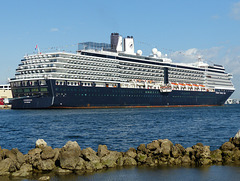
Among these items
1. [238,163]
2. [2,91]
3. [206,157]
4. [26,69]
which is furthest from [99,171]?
[2,91]

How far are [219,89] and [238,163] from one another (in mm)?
112863

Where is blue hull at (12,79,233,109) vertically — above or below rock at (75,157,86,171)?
above

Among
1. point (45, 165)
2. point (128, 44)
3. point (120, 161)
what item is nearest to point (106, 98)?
point (128, 44)

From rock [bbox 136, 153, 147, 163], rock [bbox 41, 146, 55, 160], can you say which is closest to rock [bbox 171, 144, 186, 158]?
rock [bbox 136, 153, 147, 163]

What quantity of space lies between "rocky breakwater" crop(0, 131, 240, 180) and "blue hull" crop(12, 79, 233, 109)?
180 ft

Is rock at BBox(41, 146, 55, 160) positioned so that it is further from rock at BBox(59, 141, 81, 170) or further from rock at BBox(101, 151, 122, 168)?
rock at BBox(101, 151, 122, 168)

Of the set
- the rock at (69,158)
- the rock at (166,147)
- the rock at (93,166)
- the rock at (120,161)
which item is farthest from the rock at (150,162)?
the rock at (69,158)

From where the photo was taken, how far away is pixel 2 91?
5650 inches

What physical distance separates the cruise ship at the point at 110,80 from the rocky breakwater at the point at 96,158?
5591cm

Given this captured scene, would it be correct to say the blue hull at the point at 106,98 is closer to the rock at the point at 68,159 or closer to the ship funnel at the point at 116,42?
the ship funnel at the point at 116,42

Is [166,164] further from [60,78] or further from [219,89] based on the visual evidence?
[219,89]

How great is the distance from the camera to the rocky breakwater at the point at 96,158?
1917 cm

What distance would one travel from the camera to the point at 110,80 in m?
92.5

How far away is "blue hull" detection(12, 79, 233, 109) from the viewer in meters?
76.1
